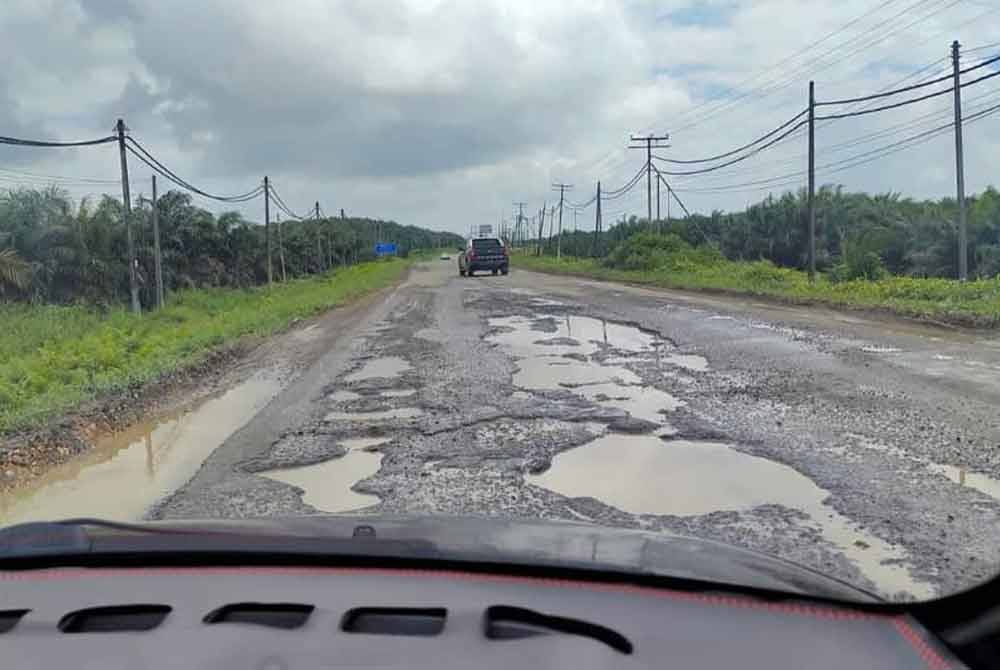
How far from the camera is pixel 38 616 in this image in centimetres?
182

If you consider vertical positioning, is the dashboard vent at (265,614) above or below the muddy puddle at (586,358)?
above

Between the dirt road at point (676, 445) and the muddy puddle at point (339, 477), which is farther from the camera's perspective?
the muddy puddle at point (339, 477)

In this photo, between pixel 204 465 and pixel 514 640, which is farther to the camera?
pixel 204 465

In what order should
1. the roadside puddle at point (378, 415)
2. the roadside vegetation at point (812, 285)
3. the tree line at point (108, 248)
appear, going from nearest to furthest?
the roadside puddle at point (378, 415), the roadside vegetation at point (812, 285), the tree line at point (108, 248)

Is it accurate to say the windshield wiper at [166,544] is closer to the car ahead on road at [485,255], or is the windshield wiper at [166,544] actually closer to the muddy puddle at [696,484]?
the muddy puddle at [696,484]

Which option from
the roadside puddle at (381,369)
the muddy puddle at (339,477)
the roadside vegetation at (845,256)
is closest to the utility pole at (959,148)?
→ the roadside vegetation at (845,256)

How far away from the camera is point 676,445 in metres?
6.56

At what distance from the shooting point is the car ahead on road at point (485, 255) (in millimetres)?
40844

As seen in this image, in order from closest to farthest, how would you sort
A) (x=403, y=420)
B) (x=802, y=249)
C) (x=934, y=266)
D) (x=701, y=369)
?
(x=403, y=420), (x=701, y=369), (x=934, y=266), (x=802, y=249)

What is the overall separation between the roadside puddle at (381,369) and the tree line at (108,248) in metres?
20.3

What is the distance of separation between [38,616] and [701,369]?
8.82 meters

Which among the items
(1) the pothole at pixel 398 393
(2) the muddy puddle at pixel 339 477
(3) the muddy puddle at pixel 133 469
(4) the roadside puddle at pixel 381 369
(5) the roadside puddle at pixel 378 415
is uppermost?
(4) the roadside puddle at pixel 381 369

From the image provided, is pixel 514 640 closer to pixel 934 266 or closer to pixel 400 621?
pixel 400 621

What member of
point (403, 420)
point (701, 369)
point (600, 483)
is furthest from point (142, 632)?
point (701, 369)
